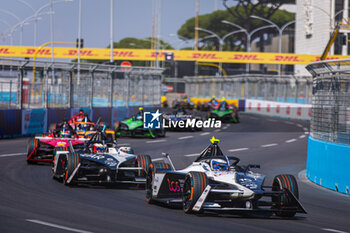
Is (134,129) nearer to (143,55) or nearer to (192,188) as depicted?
(192,188)

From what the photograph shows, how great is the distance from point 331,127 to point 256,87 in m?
45.5

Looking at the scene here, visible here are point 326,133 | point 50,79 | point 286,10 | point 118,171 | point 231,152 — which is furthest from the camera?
point 286,10

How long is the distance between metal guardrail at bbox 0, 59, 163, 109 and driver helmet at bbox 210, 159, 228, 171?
15417mm

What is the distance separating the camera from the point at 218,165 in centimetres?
1062

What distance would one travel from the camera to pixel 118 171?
1283 cm

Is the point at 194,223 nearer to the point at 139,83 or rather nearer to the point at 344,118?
the point at 344,118

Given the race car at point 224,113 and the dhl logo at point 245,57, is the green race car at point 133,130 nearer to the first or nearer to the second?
the race car at point 224,113

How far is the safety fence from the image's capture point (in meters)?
13.5

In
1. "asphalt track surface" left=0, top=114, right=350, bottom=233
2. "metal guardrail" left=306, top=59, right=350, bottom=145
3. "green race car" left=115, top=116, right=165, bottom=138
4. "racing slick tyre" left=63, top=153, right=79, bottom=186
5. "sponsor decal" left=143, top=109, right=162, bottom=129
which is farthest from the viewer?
"sponsor decal" left=143, top=109, right=162, bottom=129

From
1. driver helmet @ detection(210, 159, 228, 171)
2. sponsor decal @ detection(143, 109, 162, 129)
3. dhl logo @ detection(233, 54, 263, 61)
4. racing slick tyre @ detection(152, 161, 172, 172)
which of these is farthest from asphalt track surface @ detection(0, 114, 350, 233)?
dhl logo @ detection(233, 54, 263, 61)

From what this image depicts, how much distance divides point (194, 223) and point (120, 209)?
1.57 metres

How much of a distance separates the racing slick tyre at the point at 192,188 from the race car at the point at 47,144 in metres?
6.27

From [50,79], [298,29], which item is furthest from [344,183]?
[298,29]

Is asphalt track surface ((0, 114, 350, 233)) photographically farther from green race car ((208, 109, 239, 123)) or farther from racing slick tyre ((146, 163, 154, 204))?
green race car ((208, 109, 239, 123))
